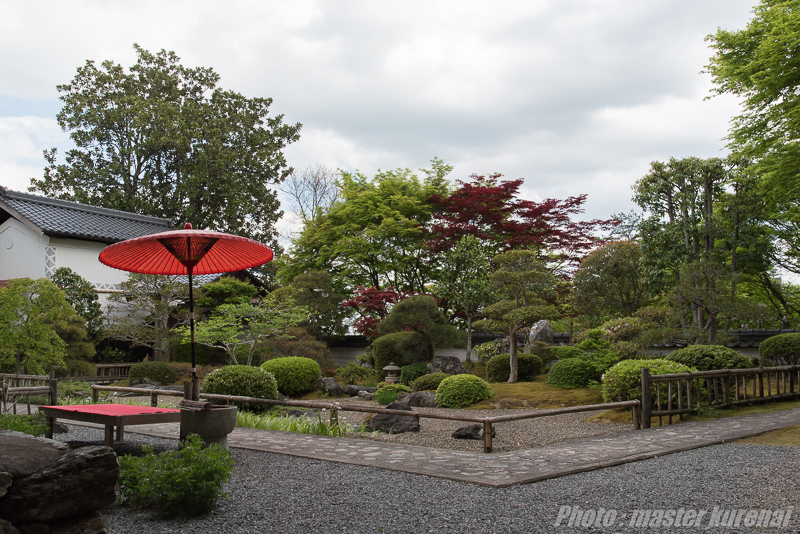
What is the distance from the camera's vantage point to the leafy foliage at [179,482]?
336 cm

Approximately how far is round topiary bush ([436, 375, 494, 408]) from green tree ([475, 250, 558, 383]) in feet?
6.47

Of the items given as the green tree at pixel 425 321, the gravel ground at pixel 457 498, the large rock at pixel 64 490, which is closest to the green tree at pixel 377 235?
the green tree at pixel 425 321

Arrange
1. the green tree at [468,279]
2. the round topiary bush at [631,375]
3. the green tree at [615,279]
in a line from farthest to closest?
1. the green tree at [468,279]
2. the green tree at [615,279]
3. the round topiary bush at [631,375]

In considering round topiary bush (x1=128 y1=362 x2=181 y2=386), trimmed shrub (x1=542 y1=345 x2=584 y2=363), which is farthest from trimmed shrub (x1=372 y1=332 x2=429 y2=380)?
round topiary bush (x1=128 y1=362 x2=181 y2=386)

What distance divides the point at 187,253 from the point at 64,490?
3.03 m

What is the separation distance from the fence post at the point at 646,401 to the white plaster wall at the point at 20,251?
16705mm

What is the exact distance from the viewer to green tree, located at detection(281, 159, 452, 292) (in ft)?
58.7

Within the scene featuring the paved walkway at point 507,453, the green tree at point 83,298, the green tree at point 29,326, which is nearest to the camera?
the paved walkway at point 507,453

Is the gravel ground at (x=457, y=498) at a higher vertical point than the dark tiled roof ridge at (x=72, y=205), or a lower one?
lower

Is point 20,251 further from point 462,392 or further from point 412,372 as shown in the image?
point 462,392

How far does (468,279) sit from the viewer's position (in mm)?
15531

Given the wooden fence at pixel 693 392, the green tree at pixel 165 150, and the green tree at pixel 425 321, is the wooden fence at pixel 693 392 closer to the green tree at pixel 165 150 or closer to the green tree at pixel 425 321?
the green tree at pixel 425 321

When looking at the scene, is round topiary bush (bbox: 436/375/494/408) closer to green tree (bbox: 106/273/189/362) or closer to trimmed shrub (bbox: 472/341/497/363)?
trimmed shrub (bbox: 472/341/497/363)

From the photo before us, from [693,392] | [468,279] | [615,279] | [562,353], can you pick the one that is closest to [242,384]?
[693,392]
